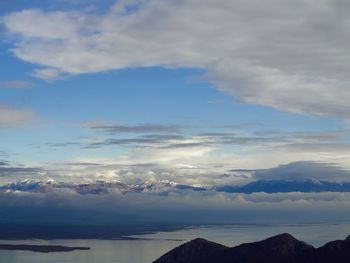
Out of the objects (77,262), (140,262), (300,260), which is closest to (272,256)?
(300,260)

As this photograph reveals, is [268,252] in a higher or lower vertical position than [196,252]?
higher

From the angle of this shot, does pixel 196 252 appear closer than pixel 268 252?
No

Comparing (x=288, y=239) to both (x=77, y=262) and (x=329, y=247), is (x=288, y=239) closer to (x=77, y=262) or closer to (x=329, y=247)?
(x=329, y=247)

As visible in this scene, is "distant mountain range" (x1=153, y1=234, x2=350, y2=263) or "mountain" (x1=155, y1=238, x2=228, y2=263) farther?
"mountain" (x1=155, y1=238, x2=228, y2=263)

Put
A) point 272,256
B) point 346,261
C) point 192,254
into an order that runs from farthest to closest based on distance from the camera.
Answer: point 192,254, point 272,256, point 346,261

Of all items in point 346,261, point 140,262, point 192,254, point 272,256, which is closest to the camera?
point 346,261

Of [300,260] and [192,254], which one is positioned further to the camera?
[192,254]

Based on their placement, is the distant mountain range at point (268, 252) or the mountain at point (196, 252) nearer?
the distant mountain range at point (268, 252)
